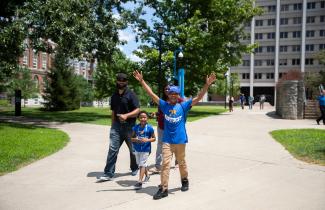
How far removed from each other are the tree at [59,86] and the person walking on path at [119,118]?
2887cm

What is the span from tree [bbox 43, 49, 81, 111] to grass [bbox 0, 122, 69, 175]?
70.1 feet

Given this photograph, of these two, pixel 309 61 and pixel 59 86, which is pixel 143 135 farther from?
pixel 309 61

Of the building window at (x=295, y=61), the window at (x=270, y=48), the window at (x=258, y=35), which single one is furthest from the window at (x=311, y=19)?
the window at (x=258, y=35)

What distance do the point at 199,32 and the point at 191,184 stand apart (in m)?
23.1

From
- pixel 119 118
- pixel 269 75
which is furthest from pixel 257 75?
pixel 119 118

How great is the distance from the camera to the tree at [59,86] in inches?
1358

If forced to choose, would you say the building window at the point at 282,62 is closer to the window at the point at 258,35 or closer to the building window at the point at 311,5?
the window at the point at 258,35

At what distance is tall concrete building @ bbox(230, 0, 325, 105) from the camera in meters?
79.9

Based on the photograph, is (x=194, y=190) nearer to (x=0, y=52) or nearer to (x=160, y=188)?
(x=160, y=188)

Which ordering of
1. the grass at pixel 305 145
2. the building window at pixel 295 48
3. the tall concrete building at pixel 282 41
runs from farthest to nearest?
the building window at pixel 295 48 < the tall concrete building at pixel 282 41 < the grass at pixel 305 145

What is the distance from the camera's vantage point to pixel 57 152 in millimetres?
9680

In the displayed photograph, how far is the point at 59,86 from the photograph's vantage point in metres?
34.6

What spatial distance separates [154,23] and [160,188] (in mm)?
26909

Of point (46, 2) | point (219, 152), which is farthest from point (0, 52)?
point (219, 152)
